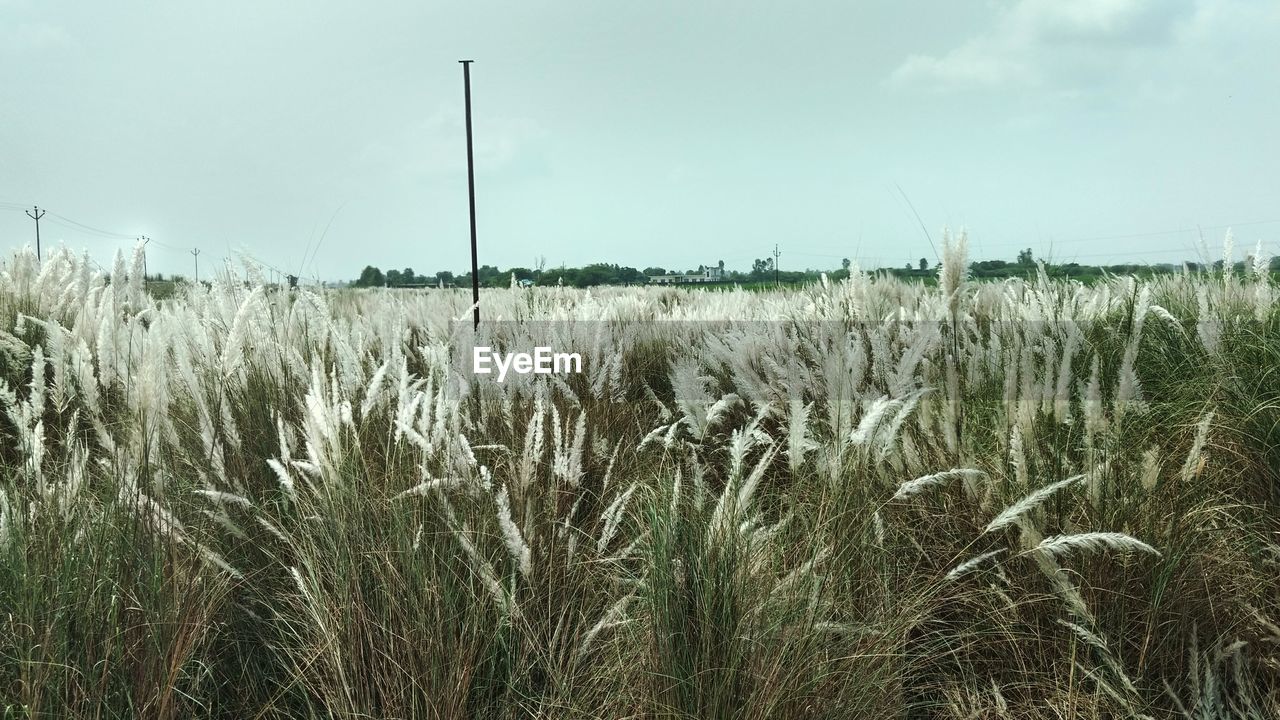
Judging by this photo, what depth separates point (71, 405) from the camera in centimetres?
329

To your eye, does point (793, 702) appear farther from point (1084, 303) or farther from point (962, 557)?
point (1084, 303)

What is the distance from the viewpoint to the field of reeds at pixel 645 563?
1.45 metres

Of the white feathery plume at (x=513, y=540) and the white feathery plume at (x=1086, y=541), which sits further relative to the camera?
the white feathery plume at (x=513, y=540)

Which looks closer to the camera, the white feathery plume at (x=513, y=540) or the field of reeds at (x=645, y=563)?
the field of reeds at (x=645, y=563)

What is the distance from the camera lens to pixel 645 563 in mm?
1744

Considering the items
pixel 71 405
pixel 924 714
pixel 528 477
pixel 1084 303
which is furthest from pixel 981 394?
pixel 71 405

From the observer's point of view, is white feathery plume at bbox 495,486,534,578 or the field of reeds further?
white feathery plume at bbox 495,486,534,578

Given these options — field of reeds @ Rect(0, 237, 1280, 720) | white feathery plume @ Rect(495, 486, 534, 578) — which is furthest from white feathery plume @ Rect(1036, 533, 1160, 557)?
white feathery plume @ Rect(495, 486, 534, 578)

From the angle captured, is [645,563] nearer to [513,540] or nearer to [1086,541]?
[513,540]

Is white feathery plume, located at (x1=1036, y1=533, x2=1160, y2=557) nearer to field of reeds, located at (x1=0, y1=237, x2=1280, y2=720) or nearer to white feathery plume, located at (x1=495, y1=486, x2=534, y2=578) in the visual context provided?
field of reeds, located at (x1=0, y1=237, x2=1280, y2=720)

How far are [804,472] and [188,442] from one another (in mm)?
2002

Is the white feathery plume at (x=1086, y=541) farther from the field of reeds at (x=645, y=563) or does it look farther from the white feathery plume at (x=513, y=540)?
the white feathery plume at (x=513, y=540)

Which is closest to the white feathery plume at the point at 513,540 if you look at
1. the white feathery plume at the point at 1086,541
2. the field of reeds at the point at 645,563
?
the field of reeds at the point at 645,563

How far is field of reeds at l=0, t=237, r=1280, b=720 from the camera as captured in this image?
145cm
